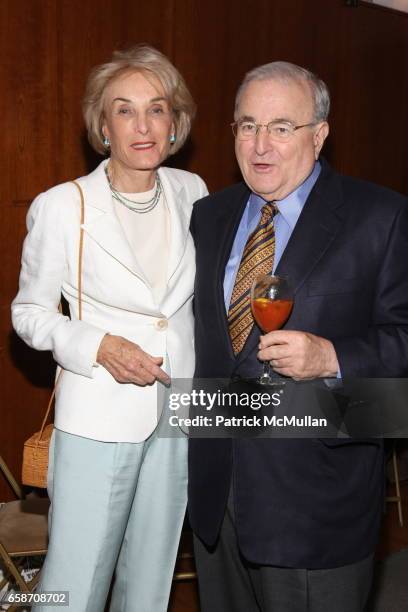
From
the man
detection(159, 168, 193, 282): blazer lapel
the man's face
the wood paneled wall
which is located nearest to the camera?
the man

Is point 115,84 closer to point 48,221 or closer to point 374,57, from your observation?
Result: point 48,221

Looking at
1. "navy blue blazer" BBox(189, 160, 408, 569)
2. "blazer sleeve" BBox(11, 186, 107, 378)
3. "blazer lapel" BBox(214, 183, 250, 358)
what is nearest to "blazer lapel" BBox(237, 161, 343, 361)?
"navy blue blazer" BBox(189, 160, 408, 569)

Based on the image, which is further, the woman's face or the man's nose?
the woman's face

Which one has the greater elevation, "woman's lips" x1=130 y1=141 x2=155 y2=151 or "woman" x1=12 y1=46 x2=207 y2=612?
"woman's lips" x1=130 y1=141 x2=155 y2=151

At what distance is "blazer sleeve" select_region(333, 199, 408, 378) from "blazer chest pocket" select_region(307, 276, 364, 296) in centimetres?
6

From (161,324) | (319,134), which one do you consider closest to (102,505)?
(161,324)

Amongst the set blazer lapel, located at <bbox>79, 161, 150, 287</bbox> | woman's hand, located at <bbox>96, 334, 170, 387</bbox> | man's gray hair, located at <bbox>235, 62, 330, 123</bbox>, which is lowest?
woman's hand, located at <bbox>96, 334, 170, 387</bbox>

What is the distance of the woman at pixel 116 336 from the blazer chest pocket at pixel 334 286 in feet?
1.61

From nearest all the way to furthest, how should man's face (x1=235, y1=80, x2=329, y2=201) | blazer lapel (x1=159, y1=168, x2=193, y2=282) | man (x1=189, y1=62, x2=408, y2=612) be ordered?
man (x1=189, y1=62, x2=408, y2=612) → man's face (x1=235, y1=80, x2=329, y2=201) → blazer lapel (x1=159, y1=168, x2=193, y2=282)

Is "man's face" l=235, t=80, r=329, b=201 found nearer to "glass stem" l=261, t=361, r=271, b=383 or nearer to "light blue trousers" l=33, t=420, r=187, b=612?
"glass stem" l=261, t=361, r=271, b=383

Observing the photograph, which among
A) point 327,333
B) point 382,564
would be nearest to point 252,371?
point 327,333

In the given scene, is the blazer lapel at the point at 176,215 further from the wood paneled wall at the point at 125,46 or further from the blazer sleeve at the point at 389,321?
the wood paneled wall at the point at 125,46

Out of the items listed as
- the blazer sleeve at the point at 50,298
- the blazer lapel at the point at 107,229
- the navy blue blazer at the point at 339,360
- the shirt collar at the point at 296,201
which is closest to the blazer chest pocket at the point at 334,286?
the navy blue blazer at the point at 339,360

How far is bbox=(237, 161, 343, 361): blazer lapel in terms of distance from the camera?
2293 millimetres
